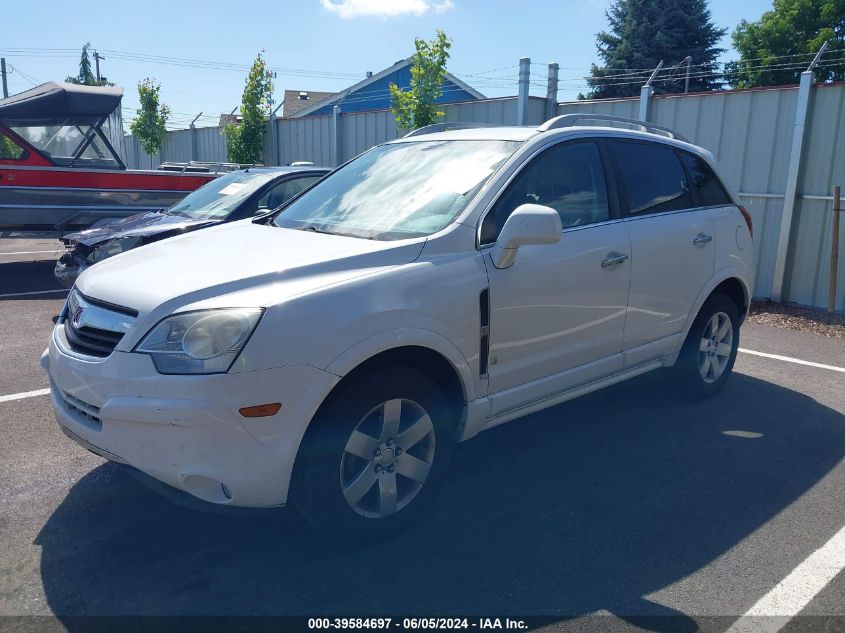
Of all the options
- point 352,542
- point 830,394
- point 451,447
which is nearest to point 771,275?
point 830,394

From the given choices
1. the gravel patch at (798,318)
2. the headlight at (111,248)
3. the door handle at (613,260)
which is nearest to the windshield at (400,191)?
the door handle at (613,260)

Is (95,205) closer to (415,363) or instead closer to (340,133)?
(340,133)

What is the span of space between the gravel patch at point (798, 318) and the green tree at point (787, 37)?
29.7 metres

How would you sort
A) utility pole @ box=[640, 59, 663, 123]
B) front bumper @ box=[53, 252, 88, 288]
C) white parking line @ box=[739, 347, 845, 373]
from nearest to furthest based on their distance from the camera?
white parking line @ box=[739, 347, 845, 373], front bumper @ box=[53, 252, 88, 288], utility pole @ box=[640, 59, 663, 123]

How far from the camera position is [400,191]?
13.2ft

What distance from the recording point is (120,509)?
3658mm

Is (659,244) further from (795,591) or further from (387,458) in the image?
(387,458)

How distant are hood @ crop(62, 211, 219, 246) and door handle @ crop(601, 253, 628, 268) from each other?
14.8 ft

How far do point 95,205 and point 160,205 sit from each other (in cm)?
96

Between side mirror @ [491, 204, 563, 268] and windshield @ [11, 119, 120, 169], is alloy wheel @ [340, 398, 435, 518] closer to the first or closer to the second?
side mirror @ [491, 204, 563, 268]

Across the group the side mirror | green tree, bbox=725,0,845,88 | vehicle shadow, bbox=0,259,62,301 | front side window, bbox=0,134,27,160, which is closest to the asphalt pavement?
the side mirror

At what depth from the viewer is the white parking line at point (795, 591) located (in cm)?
285

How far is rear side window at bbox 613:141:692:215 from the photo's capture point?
4531mm

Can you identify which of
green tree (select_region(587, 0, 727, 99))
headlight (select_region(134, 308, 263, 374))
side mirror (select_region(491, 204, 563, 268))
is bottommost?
headlight (select_region(134, 308, 263, 374))
